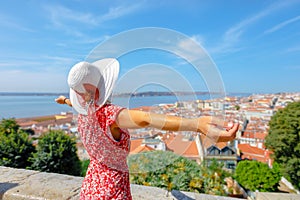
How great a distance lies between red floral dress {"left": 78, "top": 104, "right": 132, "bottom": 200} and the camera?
86 centimetres

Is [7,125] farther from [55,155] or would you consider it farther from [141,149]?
[141,149]

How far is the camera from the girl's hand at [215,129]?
2.23 ft

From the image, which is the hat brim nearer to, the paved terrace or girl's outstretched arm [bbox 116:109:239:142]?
girl's outstretched arm [bbox 116:109:239:142]

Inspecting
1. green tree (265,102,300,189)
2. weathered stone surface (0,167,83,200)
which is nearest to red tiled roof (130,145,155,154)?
weathered stone surface (0,167,83,200)

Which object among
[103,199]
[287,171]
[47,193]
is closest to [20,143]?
[47,193]

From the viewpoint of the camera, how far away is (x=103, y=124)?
2.77 ft

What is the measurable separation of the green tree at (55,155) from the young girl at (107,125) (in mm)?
4275

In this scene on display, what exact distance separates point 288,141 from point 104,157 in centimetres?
1385

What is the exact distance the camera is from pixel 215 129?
68cm

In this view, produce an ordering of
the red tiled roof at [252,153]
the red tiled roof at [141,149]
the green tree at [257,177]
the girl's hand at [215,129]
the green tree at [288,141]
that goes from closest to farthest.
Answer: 1. the girl's hand at [215,129]
2. the red tiled roof at [141,149]
3. the green tree at [288,141]
4. the green tree at [257,177]
5. the red tiled roof at [252,153]

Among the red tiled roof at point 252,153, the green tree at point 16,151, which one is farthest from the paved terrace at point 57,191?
the red tiled roof at point 252,153

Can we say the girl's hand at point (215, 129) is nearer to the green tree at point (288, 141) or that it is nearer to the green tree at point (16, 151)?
the green tree at point (16, 151)

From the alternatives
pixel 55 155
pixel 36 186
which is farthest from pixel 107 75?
pixel 55 155

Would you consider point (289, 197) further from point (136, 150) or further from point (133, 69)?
point (133, 69)
